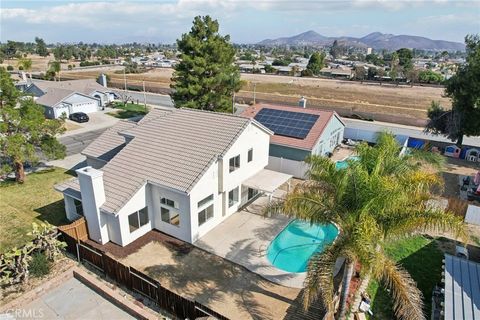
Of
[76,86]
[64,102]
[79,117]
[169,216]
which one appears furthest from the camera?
[76,86]

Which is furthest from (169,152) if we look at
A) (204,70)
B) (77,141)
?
(77,141)

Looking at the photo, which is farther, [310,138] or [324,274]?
[310,138]

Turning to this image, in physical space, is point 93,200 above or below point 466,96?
below

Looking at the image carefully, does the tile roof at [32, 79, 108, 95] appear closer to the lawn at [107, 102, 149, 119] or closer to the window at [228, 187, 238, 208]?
the lawn at [107, 102, 149, 119]

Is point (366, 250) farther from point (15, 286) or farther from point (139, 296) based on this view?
point (15, 286)

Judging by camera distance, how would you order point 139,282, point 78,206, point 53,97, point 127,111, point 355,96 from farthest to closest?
point 355,96
point 127,111
point 53,97
point 78,206
point 139,282

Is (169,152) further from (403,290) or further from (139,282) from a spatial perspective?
(403,290)
